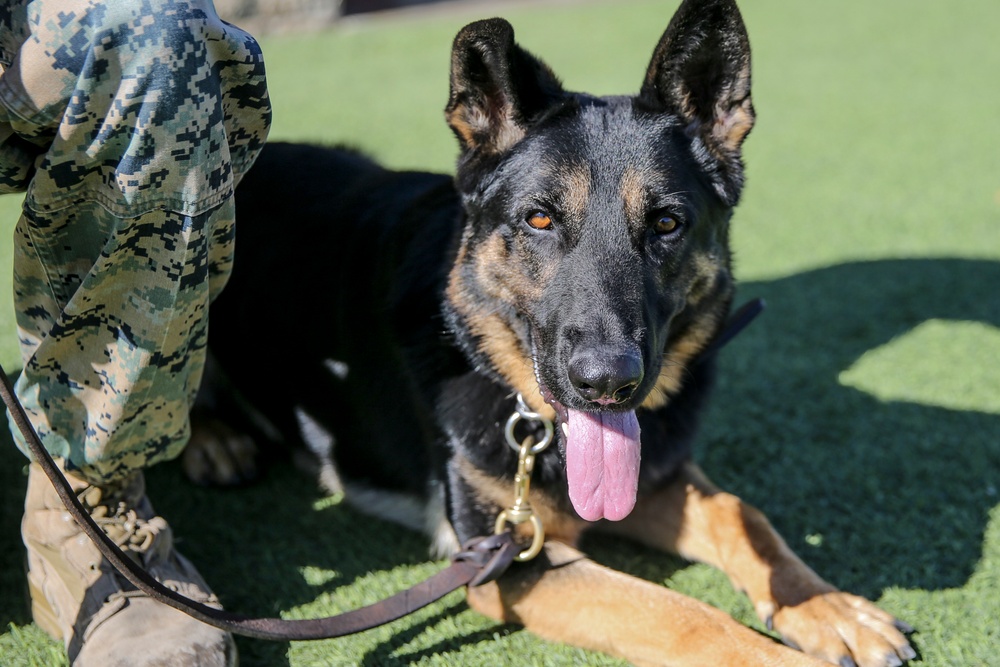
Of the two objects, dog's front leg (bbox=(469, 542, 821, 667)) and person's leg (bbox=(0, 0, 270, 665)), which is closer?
person's leg (bbox=(0, 0, 270, 665))

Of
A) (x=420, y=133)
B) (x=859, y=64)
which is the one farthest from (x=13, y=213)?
(x=859, y=64)

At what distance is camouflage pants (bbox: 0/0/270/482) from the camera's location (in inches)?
79.3

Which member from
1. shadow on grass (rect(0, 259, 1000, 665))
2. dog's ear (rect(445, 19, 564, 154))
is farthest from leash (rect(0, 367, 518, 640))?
dog's ear (rect(445, 19, 564, 154))

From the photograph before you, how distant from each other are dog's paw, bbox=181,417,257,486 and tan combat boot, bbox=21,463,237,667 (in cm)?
66

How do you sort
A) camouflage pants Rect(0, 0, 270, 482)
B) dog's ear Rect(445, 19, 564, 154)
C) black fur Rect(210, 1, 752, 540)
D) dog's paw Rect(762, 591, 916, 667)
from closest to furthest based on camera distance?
camouflage pants Rect(0, 0, 270, 482), dog's paw Rect(762, 591, 916, 667), black fur Rect(210, 1, 752, 540), dog's ear Rect(445, 19, 564, 154)

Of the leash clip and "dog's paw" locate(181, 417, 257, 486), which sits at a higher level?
the leash clip

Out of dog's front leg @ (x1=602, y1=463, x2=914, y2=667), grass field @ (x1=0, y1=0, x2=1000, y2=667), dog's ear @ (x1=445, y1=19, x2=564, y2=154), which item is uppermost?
dog's ear @ (x1=445, y1=19, x2=564, y2=154)

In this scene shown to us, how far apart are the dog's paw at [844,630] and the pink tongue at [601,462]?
63 centimetres

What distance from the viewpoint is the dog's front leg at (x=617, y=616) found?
2398 millimetres

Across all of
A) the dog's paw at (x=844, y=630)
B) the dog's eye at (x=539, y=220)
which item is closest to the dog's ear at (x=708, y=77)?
the dog's eye at (x=539, y=220)

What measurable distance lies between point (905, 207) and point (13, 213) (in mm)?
6229

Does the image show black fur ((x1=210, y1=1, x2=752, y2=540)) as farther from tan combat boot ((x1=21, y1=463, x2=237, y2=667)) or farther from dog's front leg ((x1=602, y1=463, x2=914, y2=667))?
tan combat boot ((x1=21, y1=463, x2=237, y2=667))

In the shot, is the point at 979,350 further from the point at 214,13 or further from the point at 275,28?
the point at 275,28

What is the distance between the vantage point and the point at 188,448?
3396 mm
